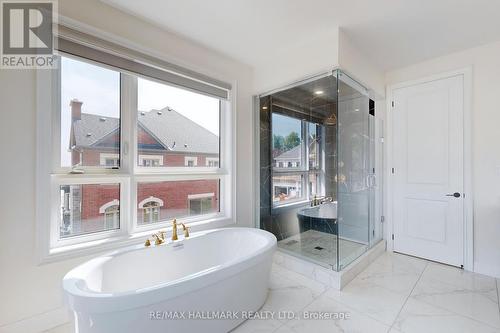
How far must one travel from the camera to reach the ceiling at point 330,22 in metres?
1.86

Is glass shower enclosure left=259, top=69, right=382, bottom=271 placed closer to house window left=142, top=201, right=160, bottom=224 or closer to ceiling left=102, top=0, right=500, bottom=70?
ceiling left=102, top=0, right=500, bottom=70

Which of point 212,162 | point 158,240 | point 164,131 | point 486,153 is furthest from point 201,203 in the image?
point 486,153

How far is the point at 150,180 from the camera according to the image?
2207 mm

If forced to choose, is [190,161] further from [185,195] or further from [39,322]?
[39,322]

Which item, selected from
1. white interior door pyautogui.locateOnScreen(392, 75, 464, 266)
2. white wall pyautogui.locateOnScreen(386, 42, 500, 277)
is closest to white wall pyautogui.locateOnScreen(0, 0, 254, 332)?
white interior door pyautogui.locateOnScreen(392, 75, 464, 266)

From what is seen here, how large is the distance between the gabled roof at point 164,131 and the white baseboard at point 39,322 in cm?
126

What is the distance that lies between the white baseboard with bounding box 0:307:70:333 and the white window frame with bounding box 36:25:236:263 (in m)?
0.39

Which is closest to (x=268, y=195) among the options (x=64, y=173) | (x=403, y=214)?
(x=403, y=214)

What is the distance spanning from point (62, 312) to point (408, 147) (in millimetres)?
3920

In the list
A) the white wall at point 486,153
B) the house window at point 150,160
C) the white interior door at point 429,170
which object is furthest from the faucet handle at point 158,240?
the white wall at point 486,153

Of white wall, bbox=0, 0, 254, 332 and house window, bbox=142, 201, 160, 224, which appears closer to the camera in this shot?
A: white wall, bbox=0, 0, 254, 332

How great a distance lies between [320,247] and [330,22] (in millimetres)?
2439

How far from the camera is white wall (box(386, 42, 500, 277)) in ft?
7.75

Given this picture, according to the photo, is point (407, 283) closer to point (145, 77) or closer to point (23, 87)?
point (145, 77)
